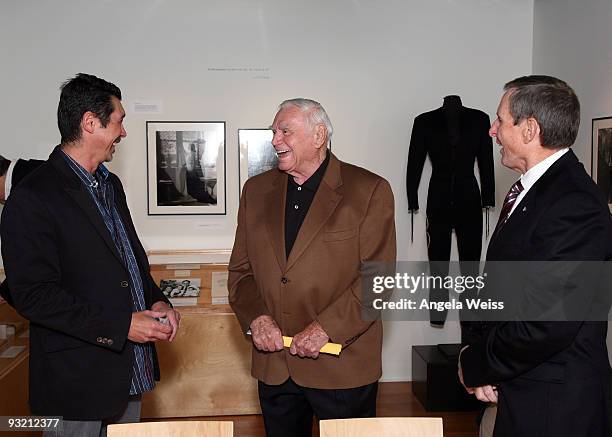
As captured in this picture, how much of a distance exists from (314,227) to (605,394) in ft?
4.01

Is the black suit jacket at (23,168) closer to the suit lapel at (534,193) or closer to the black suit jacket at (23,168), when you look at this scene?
the black suit jacket at (23,168)

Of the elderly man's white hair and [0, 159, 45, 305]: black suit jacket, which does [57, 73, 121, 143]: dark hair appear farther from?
[0, 159, 45, 305]: black suit jacket

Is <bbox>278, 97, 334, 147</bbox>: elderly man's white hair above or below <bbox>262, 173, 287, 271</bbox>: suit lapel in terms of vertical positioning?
above

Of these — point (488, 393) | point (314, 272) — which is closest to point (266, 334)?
point (314, 272)

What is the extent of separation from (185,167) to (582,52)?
3.17m

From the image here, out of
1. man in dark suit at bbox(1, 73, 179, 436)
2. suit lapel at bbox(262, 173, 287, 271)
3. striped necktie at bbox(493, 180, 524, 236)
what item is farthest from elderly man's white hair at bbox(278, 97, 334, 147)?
striped necktie at bbox(493, 180, 524, 236)

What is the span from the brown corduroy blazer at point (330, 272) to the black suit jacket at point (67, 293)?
619 millimetres

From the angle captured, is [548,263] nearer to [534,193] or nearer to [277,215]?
[534,193]

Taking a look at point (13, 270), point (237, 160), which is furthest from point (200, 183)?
point (13, 270)

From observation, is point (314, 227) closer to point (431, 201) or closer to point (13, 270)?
point (13, 270)

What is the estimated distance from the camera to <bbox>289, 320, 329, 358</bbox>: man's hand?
272 cm

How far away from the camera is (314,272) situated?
279cm

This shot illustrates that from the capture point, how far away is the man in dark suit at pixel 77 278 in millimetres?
2350

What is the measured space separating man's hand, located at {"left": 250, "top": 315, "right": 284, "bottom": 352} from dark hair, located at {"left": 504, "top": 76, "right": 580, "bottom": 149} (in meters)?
1.27
